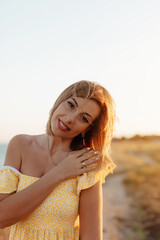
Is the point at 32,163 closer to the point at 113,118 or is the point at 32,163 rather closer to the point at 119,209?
the point at 113,118

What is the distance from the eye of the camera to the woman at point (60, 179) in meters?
1.93

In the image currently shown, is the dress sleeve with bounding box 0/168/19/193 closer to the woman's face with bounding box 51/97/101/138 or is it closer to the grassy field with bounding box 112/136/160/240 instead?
the woman's face with bounding box 51/97/101/138

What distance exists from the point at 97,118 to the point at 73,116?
0.74 ft

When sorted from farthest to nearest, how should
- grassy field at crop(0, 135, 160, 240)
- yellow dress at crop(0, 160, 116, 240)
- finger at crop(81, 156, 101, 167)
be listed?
1. grassy field at crop(0, 135, 160, 240)
2. finger at crop(81, 156, 101, 167)
3. yellow dress at crop(0, 160, 116, 240)

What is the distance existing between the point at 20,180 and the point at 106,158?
0.55m

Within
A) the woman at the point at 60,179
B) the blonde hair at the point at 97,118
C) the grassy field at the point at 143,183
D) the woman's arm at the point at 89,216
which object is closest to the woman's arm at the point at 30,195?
the woman at the point at 60,179

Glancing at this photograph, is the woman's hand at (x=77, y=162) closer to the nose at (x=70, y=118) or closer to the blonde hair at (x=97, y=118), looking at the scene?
the blonde hair at (x=97, y=118)

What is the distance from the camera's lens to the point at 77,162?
2068 millimetres

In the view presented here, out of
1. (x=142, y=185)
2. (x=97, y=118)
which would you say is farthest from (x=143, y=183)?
(x=97, y=118)

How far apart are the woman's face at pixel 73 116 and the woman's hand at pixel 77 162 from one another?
13 cm

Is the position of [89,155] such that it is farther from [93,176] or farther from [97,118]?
[97,118]

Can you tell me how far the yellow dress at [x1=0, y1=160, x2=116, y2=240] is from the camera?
1.99m

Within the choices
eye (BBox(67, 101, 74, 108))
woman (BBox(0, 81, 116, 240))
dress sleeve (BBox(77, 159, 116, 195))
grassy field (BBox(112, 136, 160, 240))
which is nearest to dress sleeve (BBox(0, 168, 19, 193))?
woman (BBox(0, 81, 116, 240))

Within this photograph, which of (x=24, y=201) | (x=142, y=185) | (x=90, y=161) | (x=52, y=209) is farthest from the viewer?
(x=142, y=185)
